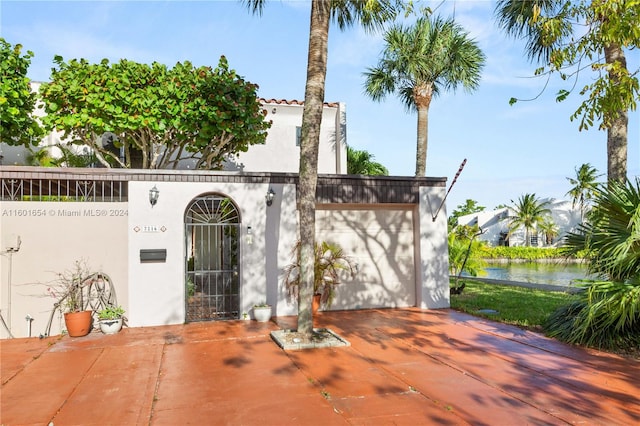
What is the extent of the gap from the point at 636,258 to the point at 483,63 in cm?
1202

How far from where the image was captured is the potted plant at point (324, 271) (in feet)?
32.0

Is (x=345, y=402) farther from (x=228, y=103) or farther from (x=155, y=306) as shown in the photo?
(x=228, y=103)

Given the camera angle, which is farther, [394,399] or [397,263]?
[397,263]

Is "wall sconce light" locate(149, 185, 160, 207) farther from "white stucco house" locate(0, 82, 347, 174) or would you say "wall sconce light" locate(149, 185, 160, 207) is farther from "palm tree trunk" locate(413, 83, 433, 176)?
"palm tree trunk" locate(413, 83, 433, 176)

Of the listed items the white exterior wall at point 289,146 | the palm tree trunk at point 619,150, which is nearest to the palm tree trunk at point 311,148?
the palm tree trunk at point 619,150

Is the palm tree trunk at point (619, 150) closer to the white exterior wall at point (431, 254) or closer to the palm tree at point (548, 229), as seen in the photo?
the white exterior wall at point (431, 254)

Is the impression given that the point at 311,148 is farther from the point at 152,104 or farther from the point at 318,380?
the point at 152,104

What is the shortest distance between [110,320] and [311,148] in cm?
495

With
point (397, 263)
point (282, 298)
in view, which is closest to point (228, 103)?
point (282, 298)

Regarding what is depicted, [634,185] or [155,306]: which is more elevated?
[634,185]

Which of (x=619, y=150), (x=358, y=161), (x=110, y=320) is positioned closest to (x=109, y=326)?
(x=110, y=320)

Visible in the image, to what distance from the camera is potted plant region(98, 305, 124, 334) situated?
26.8 feet

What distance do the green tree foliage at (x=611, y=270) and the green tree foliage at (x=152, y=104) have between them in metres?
8.21

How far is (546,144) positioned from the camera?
9203mm
